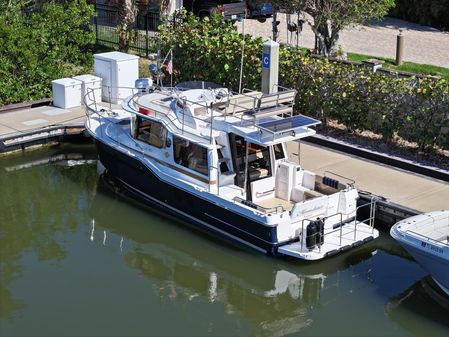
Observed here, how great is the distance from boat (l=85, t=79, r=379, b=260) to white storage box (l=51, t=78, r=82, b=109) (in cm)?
506

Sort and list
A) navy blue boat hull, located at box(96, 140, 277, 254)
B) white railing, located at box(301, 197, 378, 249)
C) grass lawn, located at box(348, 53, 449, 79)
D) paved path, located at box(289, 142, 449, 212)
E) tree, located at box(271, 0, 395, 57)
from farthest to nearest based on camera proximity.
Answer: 1. grass lawn, located at box(348, 53, 449, 79)
2. tree, located at box(271, 0, 395, 57)
3. paved path, located at box(289, 142, 449, 212)
4. navy blue boat hull, located at box(96, 140, 277, 254)
5. white railing, located at box(301, 197, 378, 249)

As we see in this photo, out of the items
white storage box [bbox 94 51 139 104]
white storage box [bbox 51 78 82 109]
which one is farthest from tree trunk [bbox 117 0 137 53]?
white storage box [bbox 51 78 82 109]

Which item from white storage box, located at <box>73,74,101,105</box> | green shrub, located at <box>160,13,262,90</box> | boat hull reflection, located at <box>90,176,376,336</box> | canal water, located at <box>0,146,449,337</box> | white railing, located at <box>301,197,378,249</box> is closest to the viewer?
canal water, located at <box>0,146,449,337</box>

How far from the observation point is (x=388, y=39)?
32.2 metres

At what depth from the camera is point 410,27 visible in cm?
3506

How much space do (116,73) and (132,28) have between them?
5122 mm

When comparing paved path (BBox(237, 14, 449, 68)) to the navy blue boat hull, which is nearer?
the navy blue boat hull

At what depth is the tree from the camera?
82.2ft

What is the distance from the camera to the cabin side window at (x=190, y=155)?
1661 cm

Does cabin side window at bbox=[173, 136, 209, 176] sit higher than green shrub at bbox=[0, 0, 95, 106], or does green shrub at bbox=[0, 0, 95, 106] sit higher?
green shrub at bbox=[0, 0, 95, 106]

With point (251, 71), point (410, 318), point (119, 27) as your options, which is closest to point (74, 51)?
point (119, 27)

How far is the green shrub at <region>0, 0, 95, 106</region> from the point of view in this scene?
Answer: 75.4 ft

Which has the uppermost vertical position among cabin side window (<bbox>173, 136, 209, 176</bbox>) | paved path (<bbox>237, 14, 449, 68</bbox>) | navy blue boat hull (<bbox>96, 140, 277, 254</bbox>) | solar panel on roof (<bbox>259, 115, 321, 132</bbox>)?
paved path (<bbox>237, 14, 449, 68</bbox>)

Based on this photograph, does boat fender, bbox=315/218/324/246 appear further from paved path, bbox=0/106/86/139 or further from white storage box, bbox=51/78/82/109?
white storage box, bbox=51/78/82/109
